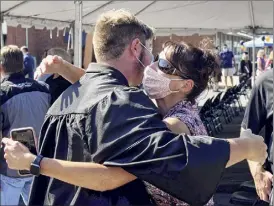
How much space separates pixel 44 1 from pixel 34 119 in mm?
4539

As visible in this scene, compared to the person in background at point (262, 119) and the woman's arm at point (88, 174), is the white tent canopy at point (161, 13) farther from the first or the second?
the woman's arm at point (88, 174)

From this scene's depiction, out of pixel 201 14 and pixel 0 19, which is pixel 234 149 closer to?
pixel 0 19

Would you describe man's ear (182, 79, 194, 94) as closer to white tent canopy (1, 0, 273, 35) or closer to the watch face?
the watch face

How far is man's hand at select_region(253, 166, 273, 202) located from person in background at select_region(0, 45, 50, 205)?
2.02 m

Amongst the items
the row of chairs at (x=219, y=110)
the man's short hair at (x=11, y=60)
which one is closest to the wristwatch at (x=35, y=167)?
the man's short hair at (x=11, y=60)

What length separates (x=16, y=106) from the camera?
4414mm

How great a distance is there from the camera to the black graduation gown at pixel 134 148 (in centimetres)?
156

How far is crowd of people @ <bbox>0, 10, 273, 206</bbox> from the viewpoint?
1567 millimetres

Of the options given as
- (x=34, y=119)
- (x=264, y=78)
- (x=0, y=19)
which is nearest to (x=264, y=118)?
(x=264, y=78)

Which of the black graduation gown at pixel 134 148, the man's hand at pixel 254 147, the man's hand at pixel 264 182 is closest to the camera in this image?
the black graduation gown at pixel 134 148


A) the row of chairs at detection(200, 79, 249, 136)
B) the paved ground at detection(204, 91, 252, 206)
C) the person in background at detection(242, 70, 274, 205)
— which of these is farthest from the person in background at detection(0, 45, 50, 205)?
the row of chairs at detection(200, 79, 249, 136)

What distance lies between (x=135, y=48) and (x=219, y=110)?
11.1m

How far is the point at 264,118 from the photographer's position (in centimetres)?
312

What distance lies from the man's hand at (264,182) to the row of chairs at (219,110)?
19.3 feet
